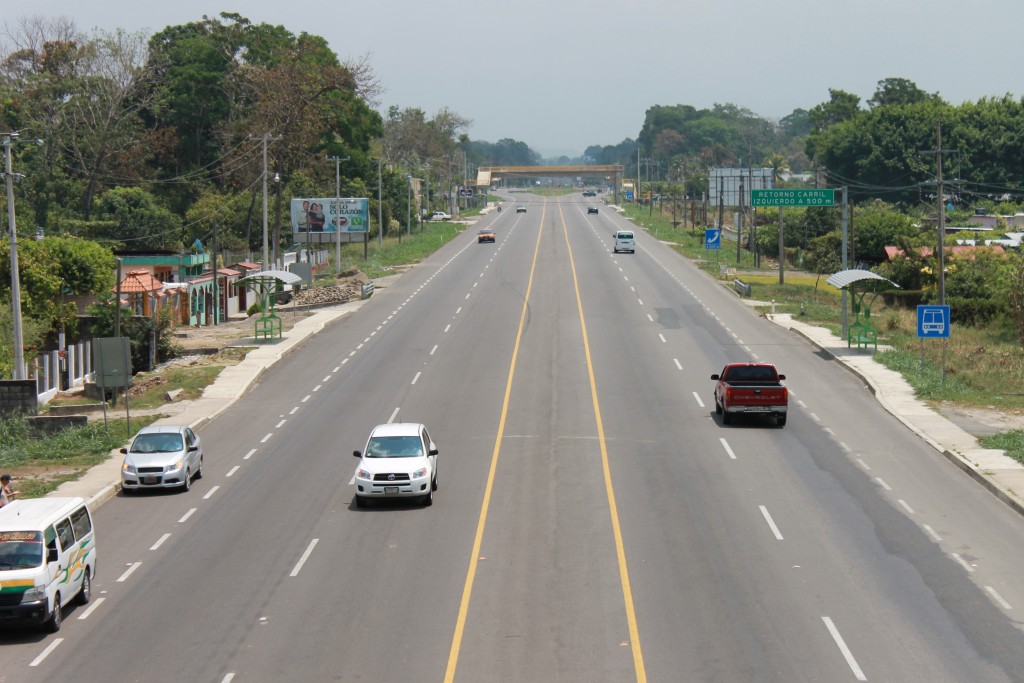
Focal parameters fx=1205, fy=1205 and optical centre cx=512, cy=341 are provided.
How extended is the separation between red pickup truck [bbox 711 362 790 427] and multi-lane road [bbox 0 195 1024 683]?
0.68m

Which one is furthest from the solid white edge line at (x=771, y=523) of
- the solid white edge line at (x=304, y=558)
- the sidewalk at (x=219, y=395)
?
the sidewalk at (x=219, y=395)

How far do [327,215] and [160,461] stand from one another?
73.8 m

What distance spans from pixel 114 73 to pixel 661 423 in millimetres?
92109

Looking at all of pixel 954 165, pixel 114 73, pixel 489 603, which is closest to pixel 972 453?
pixel 489 603

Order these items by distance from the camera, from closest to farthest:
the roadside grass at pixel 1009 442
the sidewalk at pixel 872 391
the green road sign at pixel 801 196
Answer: the sidewalk at pixel 872 391, the roadside grass at pixel 1009 442, the green road sign at pixel 801 196

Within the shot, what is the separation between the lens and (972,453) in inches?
1276

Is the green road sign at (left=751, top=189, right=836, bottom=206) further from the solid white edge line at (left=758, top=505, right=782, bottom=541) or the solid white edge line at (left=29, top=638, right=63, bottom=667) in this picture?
the solid white edge line at (left=29, top=638, right=63, bottom=667)

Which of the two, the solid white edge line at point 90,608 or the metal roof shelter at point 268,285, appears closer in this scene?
the solid white edge line at point 90,608

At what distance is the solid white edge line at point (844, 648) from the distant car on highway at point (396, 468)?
1056 cm

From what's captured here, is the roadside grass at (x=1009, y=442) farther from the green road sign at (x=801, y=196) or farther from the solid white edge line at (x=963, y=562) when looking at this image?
the green road sign at (x=801, y=196)

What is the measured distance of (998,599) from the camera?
A: 20.0 m

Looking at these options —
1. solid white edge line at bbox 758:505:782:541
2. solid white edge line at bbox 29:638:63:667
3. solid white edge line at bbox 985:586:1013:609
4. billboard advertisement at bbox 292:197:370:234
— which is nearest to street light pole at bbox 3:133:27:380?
solid white edge line at bbox 29:638:63:667

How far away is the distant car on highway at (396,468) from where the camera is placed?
2656cm

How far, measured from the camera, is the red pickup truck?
35750mm
